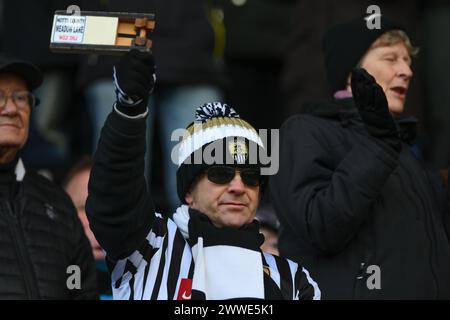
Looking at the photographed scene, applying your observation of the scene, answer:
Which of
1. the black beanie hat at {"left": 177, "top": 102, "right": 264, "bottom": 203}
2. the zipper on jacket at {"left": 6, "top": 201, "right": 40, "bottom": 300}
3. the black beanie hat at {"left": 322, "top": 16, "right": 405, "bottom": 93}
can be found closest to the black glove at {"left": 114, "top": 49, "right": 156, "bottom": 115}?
the black beanie hat at {"left": 177, "top": 102, "right": 264, "bottom": 203}

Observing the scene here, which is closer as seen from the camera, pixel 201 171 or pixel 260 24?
pixel 201 171

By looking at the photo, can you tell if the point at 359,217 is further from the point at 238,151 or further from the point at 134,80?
the point at 134,80

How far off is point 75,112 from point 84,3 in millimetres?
882

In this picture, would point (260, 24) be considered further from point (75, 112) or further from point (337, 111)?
point (337, 111)

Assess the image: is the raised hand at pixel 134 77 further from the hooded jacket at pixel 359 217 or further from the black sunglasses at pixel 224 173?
the hooded jacket at pixel 359 217

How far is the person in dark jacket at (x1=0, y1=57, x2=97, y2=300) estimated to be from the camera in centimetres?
475

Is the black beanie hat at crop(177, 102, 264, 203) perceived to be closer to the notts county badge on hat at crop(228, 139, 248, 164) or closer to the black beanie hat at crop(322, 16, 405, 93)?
the notts county badge on hat at crop(228, 139, 248, 164)

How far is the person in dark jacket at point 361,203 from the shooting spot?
14.6 feet

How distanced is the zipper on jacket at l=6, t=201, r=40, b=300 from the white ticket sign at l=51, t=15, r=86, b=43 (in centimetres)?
115

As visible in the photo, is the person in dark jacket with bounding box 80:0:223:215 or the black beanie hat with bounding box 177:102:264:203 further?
the person in dark jacket with bounding box 80:0:223:215

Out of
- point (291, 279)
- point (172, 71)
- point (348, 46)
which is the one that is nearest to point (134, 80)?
point (291, 279)

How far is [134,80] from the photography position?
12.7 ft

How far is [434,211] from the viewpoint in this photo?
15.4ft
